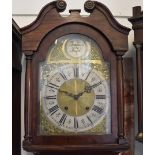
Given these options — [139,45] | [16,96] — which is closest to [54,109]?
[16,96]

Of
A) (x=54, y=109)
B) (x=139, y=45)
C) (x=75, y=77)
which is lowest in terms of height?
(x=54, y=109)

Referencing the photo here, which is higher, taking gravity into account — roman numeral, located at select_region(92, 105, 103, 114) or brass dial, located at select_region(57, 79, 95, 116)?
brass dial, located at select_region(57, 79, 95, 116)

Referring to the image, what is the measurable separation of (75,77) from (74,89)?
1.8 inches

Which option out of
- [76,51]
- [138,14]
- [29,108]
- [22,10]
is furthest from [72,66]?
[22,10]

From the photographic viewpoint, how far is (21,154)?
1.37 m

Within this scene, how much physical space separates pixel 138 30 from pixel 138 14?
0.21 ft

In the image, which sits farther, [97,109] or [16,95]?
[16,95]

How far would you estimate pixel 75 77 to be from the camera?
1163 mm

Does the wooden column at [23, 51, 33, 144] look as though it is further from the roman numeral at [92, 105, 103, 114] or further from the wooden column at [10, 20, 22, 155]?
the roman numeral at [92, 105, 103, 114]

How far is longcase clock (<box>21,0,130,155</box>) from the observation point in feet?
3.73

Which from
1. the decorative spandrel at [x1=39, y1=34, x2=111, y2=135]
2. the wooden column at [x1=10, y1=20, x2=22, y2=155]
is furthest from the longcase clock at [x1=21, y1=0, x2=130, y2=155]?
the wooden column at [x1=10, y1=20, x2=22, y2=155]

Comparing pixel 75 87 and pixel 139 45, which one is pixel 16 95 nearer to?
pixel 75 87

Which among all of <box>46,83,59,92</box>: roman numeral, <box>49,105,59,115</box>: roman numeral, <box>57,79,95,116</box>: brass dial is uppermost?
<box>46,83,59,92</box>: roman numeral
